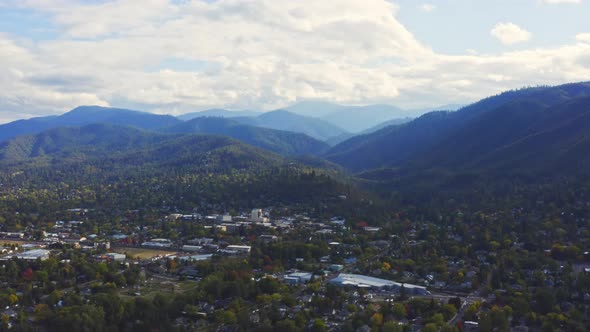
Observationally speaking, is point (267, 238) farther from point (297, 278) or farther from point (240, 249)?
point (297, 278)

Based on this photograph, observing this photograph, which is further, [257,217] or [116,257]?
[257,217]

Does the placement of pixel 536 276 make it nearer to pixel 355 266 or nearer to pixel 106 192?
pixel 355 266

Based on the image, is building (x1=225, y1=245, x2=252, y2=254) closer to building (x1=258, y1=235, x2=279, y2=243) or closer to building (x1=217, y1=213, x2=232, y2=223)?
building (x1=258, y1=235, x2=279, y2=243)

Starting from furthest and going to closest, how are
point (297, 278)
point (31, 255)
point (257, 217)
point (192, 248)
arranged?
point (257, 217) < point (192, 248) < point (31, 255) < point (297, 278)

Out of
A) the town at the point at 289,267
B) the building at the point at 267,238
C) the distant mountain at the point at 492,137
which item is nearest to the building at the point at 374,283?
the town at the point at 289,267

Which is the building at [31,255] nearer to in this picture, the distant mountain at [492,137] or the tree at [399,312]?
the tree at [399,312]

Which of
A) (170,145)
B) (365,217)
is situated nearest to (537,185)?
(365,217)

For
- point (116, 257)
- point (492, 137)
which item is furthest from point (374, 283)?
point (492, 137)
